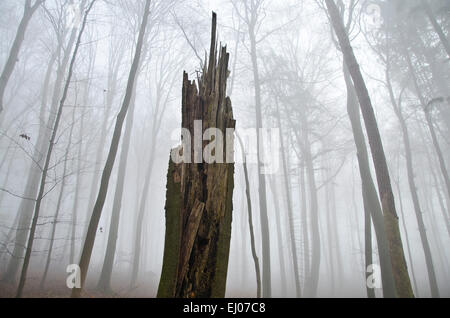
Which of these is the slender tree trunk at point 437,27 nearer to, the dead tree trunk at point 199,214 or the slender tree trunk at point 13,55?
the dead tree trunk at point 199,214

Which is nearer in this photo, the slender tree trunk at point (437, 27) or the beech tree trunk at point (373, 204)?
the beech tree trunk at point (373, 204)

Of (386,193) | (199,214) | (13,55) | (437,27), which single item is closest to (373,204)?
(386,193)

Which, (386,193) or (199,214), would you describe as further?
(386,193)

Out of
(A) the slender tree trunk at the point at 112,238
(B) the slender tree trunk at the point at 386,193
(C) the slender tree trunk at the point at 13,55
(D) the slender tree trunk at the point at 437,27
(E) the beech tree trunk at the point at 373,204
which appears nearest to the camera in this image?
(B) the slender tree trunk at the point at 386,193

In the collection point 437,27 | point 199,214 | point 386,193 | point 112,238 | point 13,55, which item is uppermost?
point 437,27

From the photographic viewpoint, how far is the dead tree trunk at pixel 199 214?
5.08 ft

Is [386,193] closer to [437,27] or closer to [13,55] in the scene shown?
[437,27]

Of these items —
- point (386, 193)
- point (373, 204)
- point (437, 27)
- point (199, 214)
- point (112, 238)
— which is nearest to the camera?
point (199, 214)

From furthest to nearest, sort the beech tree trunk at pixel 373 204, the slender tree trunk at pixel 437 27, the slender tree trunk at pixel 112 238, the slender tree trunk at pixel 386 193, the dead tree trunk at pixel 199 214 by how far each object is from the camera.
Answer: the slender tree trunk at pixel 437 27 → the slender tree trunk at pixel 112 238 → the beech tree trunk at pixel 373 204 → the slender tree trunk at pixel 386 193 → the dead tree trunk at pixel 199 214

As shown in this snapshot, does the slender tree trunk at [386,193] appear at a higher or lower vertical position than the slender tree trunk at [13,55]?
lower

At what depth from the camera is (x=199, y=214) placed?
1.62 meters

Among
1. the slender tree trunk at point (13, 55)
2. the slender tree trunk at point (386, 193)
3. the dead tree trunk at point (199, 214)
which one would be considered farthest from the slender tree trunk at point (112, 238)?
the slender tree trunk at point (386, 193)
